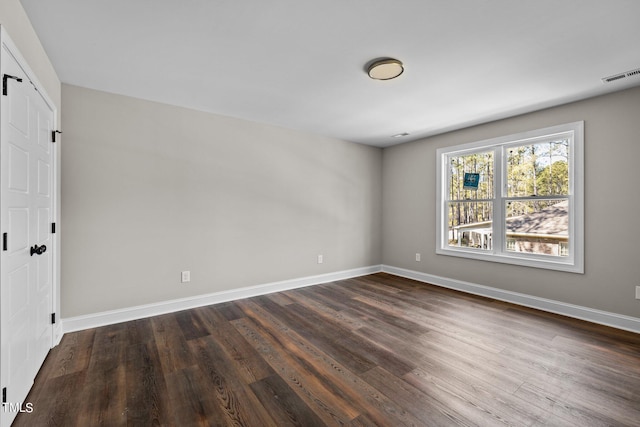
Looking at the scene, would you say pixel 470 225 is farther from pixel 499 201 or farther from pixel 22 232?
pixel 22 232

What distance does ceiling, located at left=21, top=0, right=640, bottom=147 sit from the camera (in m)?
1.82

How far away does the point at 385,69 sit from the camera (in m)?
2.46

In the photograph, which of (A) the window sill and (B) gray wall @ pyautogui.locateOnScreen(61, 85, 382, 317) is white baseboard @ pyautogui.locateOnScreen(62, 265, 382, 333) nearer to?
(B) gray wall @ pyautogui.locateOnScreen(61, 85, 382, 317)

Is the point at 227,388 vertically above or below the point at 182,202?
below

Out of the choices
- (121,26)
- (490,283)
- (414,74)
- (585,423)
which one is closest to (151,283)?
(121,26)

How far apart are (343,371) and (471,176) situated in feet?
11.5

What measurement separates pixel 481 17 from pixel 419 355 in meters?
2.54

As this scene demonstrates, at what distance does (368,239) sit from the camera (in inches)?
213

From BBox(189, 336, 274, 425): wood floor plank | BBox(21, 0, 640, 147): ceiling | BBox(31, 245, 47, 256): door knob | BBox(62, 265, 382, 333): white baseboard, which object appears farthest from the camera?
BBox(62, 265, 382, 333): white baseboard

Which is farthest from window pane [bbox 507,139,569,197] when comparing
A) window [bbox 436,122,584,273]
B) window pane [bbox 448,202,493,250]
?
window pane [bbox 448,202,493,250]

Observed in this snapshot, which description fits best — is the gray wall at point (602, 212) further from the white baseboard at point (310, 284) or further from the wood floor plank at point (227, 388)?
the wood floor plank at point (227, 388)

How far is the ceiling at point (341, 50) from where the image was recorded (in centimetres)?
182

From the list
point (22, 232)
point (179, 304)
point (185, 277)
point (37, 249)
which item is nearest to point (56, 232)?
point (37, 249)

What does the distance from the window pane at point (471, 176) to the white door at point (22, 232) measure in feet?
16.0
